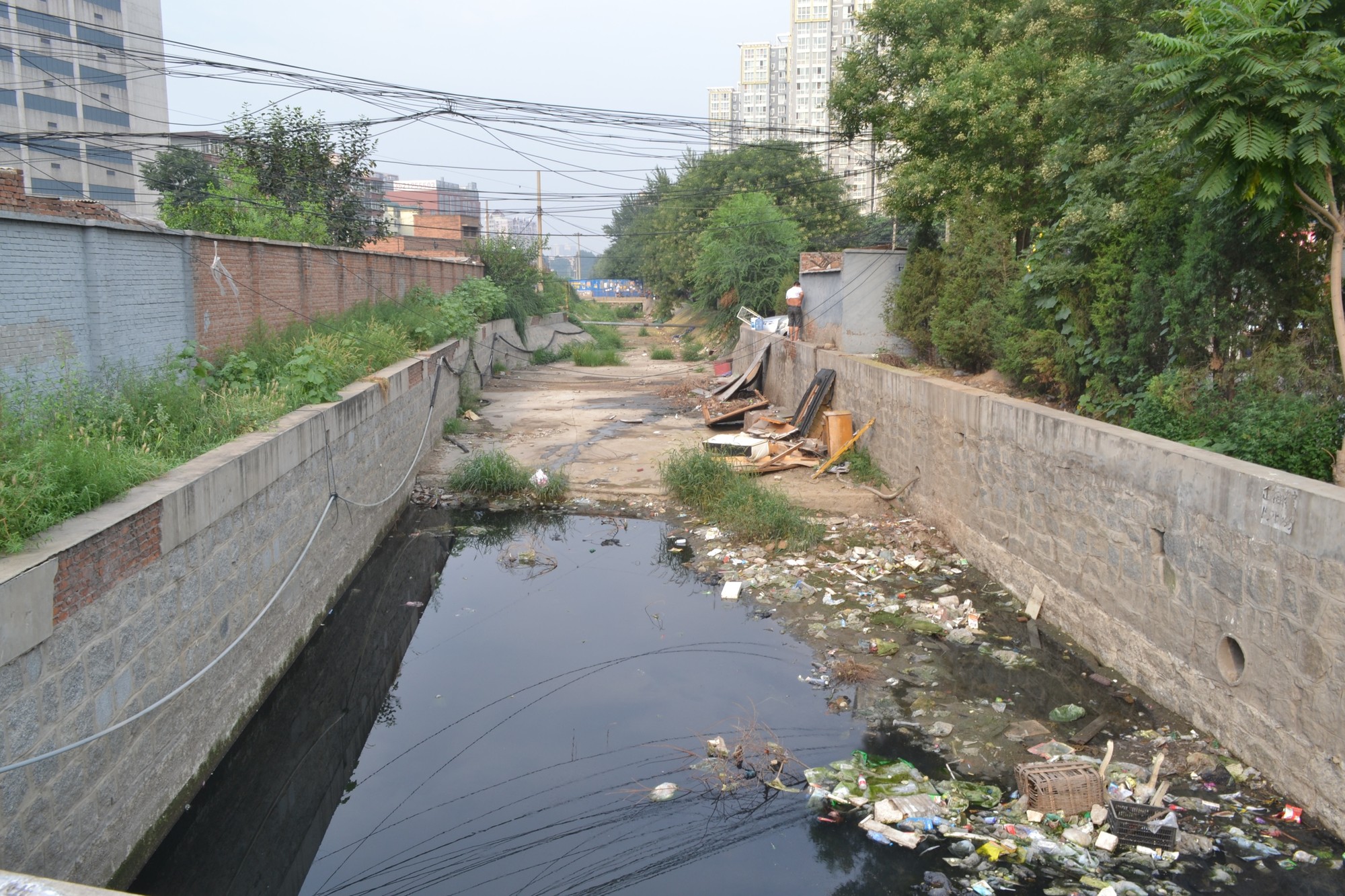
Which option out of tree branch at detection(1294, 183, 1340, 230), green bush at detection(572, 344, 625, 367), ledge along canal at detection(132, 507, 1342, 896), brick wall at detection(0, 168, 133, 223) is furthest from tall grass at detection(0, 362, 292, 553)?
green bush at detection(572, 344, 625, 367)

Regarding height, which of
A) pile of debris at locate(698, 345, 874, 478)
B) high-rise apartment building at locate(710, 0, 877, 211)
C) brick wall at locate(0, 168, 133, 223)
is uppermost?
high-rise apartment building at locate(710, 0, 877, 211)

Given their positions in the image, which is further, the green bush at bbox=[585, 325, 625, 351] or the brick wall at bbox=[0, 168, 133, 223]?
the green bush at bbox=[585, 325, 625, 351]

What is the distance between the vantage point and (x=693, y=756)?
596 centimetres

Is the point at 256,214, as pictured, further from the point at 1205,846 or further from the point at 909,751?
the point at 1205,846

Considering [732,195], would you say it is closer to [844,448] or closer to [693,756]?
[844,448]

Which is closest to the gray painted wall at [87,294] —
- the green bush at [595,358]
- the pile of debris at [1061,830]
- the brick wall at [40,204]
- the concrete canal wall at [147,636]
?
the brick wall at [40,204]

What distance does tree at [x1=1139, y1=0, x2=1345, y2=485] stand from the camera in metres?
5.11

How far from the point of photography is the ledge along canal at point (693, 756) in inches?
187

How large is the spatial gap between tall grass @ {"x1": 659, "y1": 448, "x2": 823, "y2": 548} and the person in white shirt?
6587 mm

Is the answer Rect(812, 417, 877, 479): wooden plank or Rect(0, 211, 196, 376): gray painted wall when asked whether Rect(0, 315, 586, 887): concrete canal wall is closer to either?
Rect(0, 211, 196, 376): gray painted wall

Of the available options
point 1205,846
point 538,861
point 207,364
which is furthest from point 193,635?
point 1205,846

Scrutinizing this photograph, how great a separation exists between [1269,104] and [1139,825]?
4.11 metres

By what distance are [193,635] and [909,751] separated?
4528mm

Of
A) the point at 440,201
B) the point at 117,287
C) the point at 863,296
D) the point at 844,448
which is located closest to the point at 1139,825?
the point at 117,287
